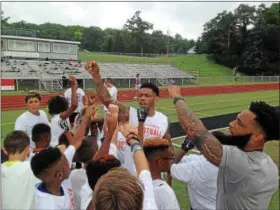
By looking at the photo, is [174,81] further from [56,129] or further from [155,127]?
[155,127]

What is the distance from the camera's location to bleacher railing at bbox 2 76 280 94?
26036 millimetres

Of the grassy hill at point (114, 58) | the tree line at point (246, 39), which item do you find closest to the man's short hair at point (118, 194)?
the grassy hill at point (114, 58)

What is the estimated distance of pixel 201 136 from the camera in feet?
8.35

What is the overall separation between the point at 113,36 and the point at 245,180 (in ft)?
156

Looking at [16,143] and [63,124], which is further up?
[16,143]

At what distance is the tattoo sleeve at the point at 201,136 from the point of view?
7.95ft

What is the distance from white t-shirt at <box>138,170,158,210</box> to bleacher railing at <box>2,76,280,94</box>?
73.7ft

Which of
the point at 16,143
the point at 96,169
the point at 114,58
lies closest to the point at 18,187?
the point at 16,143

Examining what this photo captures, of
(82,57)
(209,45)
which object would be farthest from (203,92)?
(209,45)

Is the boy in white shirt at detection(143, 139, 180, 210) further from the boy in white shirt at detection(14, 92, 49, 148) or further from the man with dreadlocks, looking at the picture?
the boy in white shirt at detection(14, 92, 49, 148)

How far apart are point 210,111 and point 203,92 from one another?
12329mm

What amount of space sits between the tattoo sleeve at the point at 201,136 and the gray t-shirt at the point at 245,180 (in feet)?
0.18

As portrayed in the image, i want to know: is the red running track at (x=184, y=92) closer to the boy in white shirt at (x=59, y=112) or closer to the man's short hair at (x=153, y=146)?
the boy in white shirt at (x=59, y=112)

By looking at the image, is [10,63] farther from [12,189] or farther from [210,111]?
[12,189]
